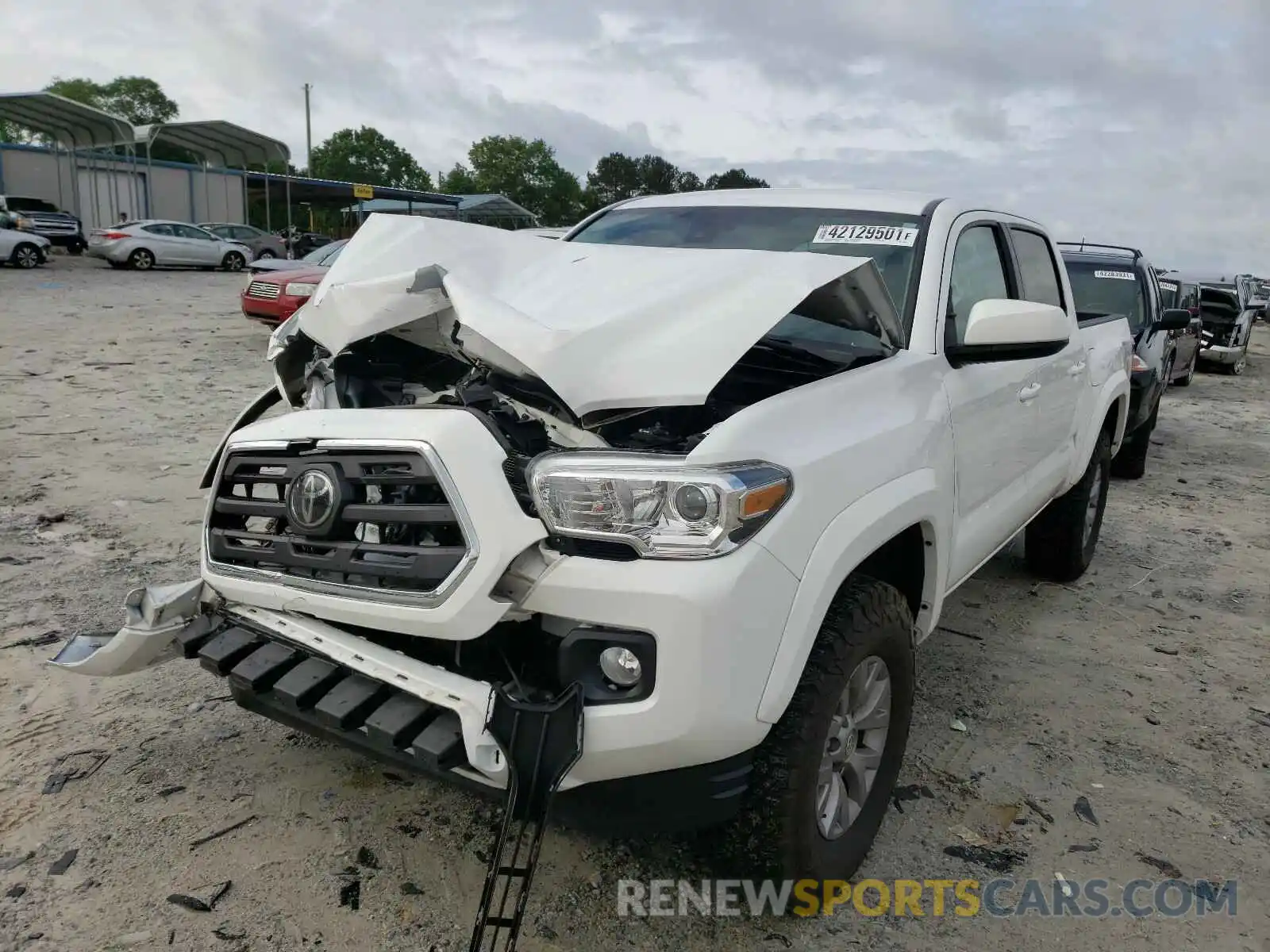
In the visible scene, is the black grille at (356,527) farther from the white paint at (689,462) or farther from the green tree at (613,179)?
the green tree at (613,179)

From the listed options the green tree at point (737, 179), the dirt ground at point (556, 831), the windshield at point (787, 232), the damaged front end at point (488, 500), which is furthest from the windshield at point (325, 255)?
the green tree at point (737, 179)

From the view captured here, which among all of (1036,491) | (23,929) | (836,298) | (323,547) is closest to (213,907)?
(23,929)

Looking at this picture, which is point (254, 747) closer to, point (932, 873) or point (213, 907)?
point (213, 907)

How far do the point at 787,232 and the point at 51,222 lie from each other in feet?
97.1

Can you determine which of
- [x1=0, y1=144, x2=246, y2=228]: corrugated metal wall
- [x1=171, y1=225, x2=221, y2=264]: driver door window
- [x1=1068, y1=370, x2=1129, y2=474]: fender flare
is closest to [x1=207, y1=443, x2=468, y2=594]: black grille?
[x1=1068, y1=370, x2=1129, y2=474]: fender flare

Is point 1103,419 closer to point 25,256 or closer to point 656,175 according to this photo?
point 25,256

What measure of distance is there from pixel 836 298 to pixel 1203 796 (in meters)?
2.10

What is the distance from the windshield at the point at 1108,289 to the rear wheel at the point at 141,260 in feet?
74.2

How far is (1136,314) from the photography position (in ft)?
28.1

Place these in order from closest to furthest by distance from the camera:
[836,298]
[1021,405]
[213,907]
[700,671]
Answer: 1. [700,671]
2. [213,907]
3. [836,298]
4. [1021,405]

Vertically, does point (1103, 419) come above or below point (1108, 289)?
below

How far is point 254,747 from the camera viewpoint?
10.2 feet

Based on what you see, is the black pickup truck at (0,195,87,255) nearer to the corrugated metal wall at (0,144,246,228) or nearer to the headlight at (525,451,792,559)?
the corrugated metal wall at (0,144,246,228)

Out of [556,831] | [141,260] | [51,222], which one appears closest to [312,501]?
[556,831]
